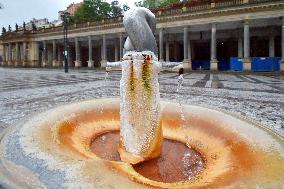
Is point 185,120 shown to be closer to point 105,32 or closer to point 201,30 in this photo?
point 201,30

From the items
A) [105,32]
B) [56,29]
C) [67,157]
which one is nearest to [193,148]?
[67,157]

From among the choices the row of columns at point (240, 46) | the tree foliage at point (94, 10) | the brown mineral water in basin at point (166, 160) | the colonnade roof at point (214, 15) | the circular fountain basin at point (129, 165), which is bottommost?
the brown mineral water in basin at point (166, 160)

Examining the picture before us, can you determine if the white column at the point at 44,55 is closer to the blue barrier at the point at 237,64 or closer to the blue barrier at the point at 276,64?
the blue barrier at the point at 237,64

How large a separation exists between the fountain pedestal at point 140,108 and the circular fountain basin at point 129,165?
0.61ft

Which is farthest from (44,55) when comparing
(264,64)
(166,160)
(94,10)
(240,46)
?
(166,160)

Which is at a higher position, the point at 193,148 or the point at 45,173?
the point at 45,173

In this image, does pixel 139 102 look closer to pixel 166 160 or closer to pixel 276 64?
pixel 166 160

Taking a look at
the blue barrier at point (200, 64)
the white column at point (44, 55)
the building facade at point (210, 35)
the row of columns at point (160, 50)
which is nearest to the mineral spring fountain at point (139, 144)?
the building facade at point (210, 35)

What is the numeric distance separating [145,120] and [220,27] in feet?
103

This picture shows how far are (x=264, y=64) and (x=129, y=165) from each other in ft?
95.6

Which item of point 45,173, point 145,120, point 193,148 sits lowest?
point 193,148

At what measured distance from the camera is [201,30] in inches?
1361

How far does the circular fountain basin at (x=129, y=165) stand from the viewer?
2.38m

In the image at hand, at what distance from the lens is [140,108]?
3453 mm
